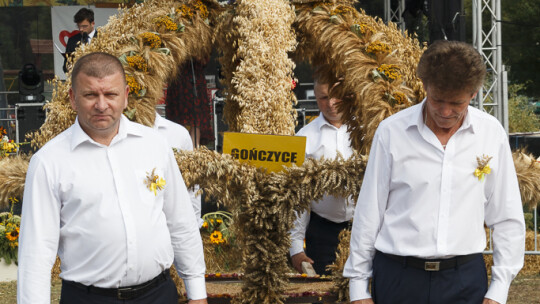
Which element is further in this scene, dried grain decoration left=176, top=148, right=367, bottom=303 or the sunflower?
the sunflower

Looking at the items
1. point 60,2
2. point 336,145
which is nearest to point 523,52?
point 60,2

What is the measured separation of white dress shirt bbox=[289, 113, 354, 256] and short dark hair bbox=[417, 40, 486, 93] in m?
1.98

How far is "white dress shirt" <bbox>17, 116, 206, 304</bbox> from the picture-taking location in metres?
2.57

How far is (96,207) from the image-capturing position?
2.63m

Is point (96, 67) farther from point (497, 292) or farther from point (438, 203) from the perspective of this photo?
point (497, 292)

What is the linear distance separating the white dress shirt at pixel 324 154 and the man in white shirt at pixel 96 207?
190 cm

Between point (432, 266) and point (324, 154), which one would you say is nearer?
point (432, 266)

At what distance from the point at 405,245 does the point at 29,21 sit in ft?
45.0

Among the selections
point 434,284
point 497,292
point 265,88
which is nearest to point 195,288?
point 434,284

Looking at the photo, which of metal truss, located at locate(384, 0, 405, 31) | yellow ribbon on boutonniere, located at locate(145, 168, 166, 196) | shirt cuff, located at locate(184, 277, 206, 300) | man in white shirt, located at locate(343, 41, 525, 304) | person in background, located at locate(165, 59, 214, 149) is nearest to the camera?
man in white shirt, located at locate(343, 41, 525, 304)

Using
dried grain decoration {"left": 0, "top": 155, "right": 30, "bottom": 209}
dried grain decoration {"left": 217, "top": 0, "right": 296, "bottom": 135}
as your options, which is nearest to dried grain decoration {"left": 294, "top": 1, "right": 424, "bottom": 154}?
dried grain decoration {"left": 217, "top": 0, "right": 296, "bottom": 135}

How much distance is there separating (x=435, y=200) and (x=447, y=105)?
33 centimetres

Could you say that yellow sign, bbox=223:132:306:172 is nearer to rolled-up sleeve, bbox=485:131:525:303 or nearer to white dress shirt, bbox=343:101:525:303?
white dress shirt, bbox=343:101:525:303

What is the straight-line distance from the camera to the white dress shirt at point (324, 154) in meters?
4.57
